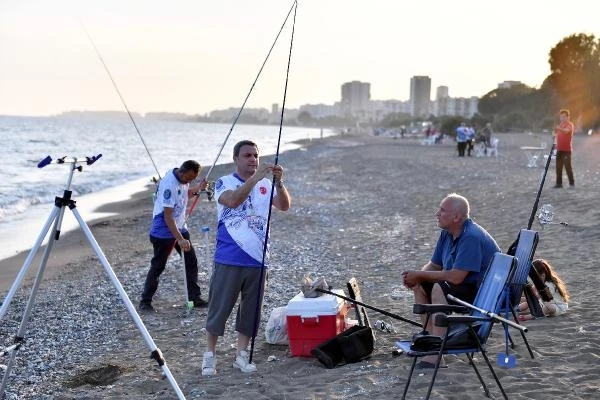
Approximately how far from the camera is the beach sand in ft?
16.5

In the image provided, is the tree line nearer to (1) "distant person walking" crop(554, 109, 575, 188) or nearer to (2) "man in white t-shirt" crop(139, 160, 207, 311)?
(1) "distant person walking" crop(554, 109, 575, 188)

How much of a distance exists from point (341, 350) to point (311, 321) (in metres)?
0.34

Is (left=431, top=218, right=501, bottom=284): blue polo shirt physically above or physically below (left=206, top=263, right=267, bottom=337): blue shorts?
above

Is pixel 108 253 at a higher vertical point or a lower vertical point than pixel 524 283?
lower

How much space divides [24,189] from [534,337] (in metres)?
22.2

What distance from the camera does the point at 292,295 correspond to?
807cm

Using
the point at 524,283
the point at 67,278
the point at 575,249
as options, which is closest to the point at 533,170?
the point at 575,249

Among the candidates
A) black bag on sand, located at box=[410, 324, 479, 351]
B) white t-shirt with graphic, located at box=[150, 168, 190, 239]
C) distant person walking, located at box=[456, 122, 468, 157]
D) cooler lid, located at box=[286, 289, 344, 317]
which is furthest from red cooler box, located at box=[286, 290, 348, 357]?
distant person walking, located at box=[456, 122, 468, 157]

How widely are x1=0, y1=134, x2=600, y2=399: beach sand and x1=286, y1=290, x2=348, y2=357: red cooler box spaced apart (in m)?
0.17

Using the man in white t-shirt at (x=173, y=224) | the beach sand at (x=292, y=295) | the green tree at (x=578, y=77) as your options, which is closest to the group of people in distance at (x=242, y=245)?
the beach sand at (x=292, y=295)

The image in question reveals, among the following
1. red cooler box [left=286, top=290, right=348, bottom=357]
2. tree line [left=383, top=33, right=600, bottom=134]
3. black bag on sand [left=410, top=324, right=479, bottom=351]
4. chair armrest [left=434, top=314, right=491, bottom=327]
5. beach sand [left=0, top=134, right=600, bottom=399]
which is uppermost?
tree line [left=383, top=33, right=600, bottom=134]

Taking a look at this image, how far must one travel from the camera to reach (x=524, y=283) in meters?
5.10

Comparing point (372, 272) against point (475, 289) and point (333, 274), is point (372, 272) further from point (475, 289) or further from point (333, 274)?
point (475, 289)

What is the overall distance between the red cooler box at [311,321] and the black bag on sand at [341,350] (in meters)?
0.13
